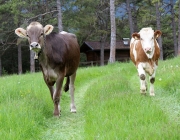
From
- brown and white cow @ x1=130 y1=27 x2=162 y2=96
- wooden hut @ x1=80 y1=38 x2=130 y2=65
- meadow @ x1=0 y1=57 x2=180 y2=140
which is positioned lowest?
wooden hut @ x1=80 y1=38 x2=130 y2=65

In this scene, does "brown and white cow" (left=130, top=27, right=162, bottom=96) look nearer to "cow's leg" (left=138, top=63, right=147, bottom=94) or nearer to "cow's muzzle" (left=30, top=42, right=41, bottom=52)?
"cow's leg" (left=138, top=63, right=147, bottom=94)

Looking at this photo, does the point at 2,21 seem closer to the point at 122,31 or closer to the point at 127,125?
the point at 122,31

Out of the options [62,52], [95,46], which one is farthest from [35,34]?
[95,46]

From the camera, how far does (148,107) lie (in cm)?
530

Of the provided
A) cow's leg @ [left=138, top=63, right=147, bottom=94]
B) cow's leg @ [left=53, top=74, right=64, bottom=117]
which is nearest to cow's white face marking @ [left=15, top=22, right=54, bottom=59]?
cow's leg @ [left=53, top=74, right=64, bottom=117]

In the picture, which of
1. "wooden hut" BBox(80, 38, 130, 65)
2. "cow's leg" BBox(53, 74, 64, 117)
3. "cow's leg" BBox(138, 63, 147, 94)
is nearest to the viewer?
"cow's leg" BBox(53, 74, 64, 117)

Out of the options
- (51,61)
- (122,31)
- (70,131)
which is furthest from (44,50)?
(122,31)

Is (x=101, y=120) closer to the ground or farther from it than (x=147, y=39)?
closer to the ground

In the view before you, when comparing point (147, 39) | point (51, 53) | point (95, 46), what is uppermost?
point (147, 39)

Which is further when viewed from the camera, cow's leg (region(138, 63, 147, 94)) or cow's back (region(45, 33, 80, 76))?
cow's leg (region(138, 63, 147, 94))

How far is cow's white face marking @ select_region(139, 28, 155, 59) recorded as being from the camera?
24.1ft

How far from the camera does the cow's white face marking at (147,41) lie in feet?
24.1

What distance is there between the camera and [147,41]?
24.6 ft

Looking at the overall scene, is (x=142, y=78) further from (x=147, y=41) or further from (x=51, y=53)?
(x=51, y=53)
